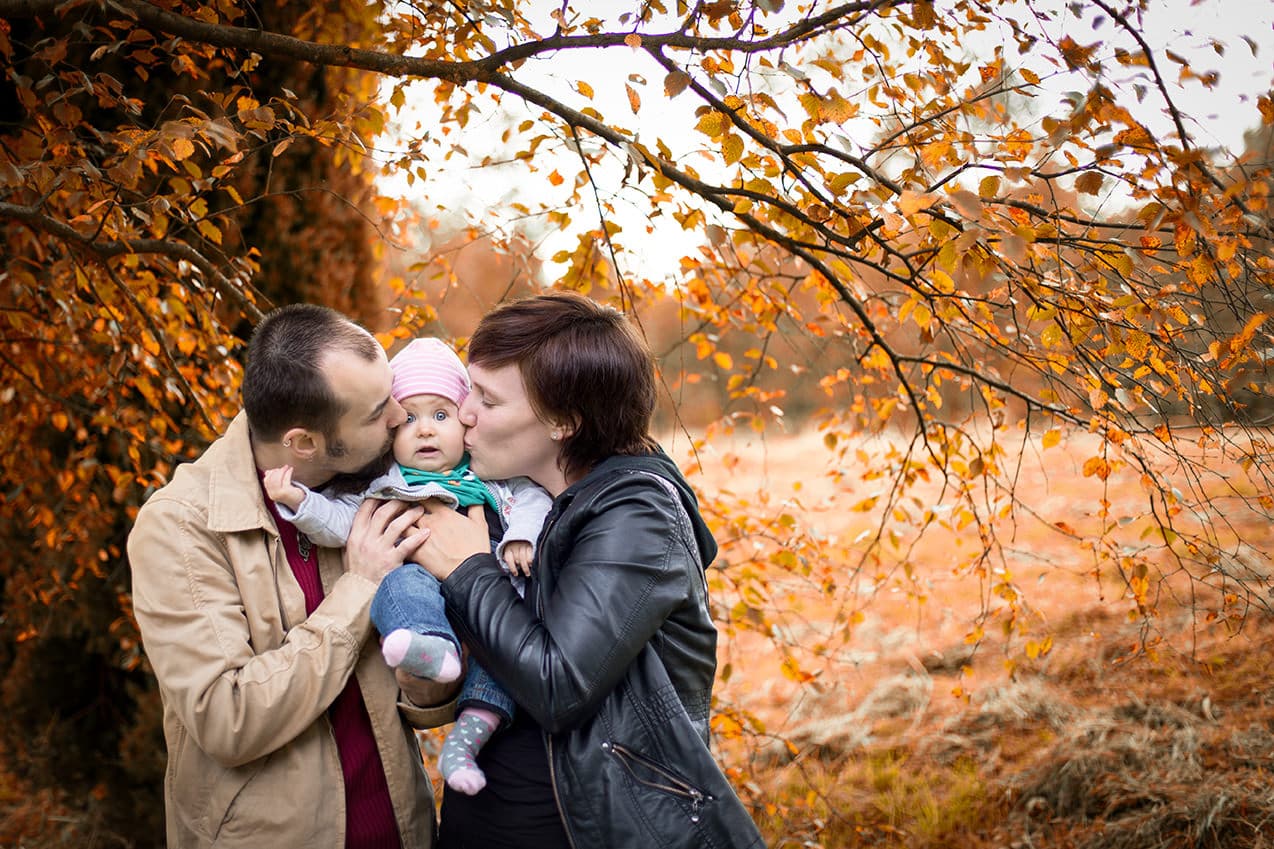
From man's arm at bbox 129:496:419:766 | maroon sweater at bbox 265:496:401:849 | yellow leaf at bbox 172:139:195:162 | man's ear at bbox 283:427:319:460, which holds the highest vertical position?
yellow leaf at bbox 172:139:195:162

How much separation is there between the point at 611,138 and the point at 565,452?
32.5 inches

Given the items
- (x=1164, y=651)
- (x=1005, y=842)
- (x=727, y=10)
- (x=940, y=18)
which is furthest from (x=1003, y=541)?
(x=727, y=10)

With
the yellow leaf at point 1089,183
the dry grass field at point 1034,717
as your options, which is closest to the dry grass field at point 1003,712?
the dry grass field at point 1034,717

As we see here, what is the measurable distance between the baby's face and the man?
33 millimetres

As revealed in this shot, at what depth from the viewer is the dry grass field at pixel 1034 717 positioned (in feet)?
11.0

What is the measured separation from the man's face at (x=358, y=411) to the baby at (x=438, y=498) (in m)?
0.05

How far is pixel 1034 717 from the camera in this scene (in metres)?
4.48

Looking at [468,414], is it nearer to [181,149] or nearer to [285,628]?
[285,628]

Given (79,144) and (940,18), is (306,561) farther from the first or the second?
(940,18)

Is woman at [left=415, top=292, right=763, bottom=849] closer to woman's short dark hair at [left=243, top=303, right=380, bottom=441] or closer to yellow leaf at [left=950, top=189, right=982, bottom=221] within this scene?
woman's short dark hair at [left=243, top=303, right=380, bottom=441]

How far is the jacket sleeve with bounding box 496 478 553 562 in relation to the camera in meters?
1.87

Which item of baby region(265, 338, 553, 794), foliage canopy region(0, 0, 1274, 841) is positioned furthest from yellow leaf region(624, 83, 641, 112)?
baby region(265, 338, 553, 794)

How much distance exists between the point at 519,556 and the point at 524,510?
0.33 ft

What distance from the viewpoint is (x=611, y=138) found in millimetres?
2326
